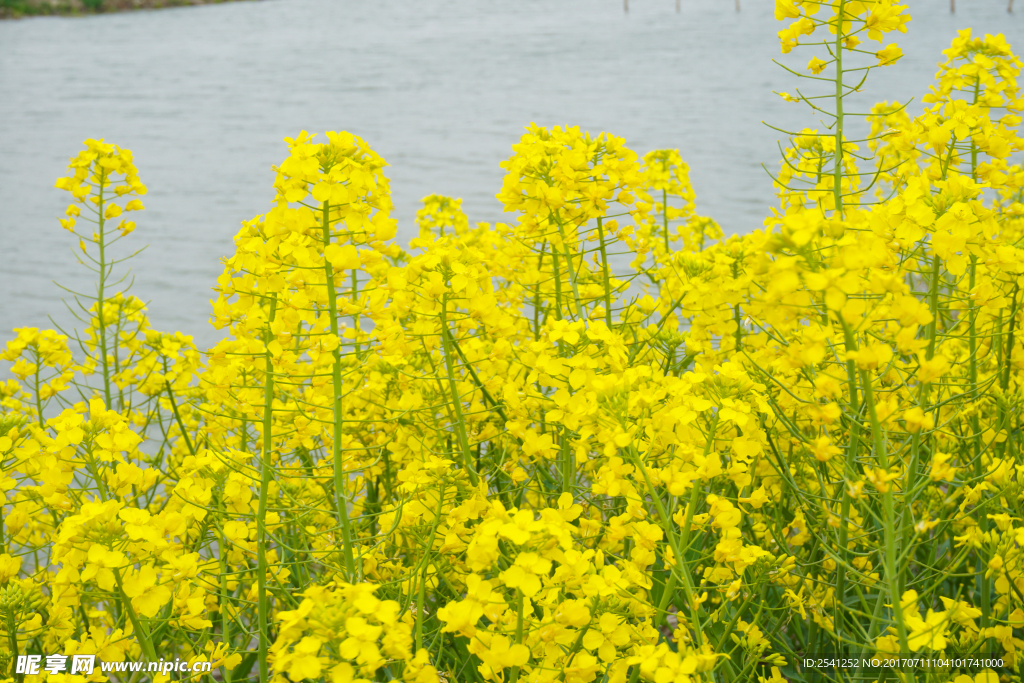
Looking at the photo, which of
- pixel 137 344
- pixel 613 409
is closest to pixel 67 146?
pixel 137 344

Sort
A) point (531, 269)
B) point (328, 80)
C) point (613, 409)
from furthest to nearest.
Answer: point (328, 80) < point (531, 269) < point (613, 409)

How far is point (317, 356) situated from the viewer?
87.9 inches

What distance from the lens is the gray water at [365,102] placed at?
11.2 m

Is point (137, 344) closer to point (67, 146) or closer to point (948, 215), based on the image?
point (948, 215)

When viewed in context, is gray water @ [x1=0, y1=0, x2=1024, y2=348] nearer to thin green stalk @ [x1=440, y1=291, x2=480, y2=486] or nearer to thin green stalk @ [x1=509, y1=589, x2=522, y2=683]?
thin green stalk @ [x1=440, y1=291, x2=480, y2=486]

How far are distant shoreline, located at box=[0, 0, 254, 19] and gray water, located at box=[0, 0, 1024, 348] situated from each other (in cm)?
200

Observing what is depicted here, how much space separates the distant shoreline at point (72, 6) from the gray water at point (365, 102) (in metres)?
2.00

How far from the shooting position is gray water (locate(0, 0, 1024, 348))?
11.2 meters

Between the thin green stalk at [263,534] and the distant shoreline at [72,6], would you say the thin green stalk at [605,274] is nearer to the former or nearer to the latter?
the thin green stalk at [263,534]

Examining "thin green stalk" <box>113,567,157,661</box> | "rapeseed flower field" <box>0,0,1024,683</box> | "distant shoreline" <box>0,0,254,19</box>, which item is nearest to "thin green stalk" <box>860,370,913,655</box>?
"rapeseed flower field" <box>0,0,1024,683</box>

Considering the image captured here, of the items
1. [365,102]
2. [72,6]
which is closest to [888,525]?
[365,102]

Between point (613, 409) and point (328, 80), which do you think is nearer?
point (613, 409)

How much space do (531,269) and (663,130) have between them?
532 inches

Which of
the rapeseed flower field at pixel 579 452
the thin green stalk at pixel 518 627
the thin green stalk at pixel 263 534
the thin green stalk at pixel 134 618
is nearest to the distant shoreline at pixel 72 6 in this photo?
the rapeseed flower field at pixel 579 452
